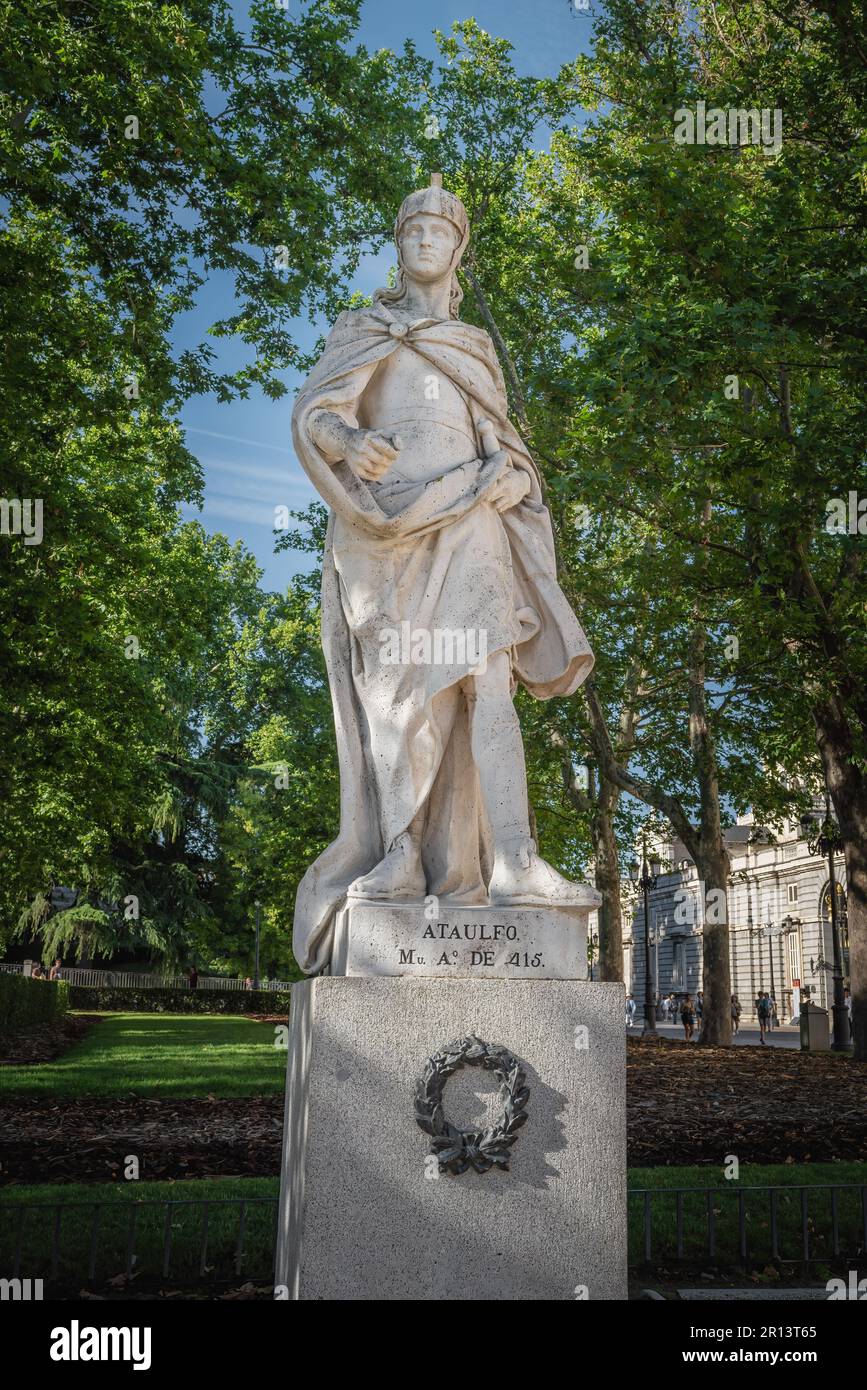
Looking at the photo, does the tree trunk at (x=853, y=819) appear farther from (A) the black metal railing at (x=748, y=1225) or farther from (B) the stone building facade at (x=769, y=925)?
(B) the stone building facade at (x=769, y=925)

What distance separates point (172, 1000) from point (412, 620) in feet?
142

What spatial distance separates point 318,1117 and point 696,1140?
7162 mm

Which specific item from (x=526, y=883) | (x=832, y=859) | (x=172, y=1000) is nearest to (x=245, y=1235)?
(x=526, y=883)

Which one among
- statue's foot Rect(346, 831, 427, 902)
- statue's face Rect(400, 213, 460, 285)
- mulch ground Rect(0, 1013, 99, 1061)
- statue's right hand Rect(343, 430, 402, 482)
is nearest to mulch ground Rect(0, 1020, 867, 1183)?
statue's foot Rect(346, 831, 427, 902)

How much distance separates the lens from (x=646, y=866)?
117ft

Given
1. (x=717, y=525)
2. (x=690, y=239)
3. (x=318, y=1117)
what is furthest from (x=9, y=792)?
(x=318, y=1117)

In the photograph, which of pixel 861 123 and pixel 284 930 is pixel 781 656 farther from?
pixel 284 930

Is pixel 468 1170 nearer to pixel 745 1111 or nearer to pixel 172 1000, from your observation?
pixel 745 1111

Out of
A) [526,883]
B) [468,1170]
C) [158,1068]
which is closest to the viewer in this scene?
[468,1170]

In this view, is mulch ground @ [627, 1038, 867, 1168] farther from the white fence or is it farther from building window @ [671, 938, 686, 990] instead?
building window @ [671, 938, 686, 990]

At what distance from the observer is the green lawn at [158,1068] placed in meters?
13.5

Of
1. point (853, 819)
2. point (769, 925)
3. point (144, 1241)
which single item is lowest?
point (144, 1241)

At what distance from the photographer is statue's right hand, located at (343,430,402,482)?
15.4 ft

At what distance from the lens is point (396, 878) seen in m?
4.39
